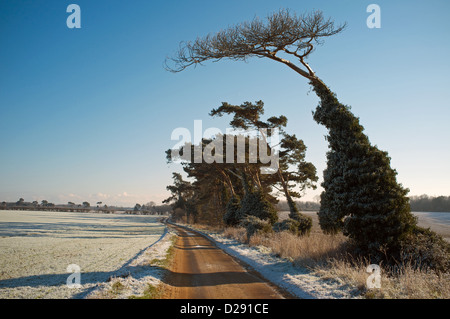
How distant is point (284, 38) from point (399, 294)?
10377 mm

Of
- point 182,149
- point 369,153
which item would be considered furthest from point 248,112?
point 369,153

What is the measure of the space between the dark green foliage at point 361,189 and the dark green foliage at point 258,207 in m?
16.7

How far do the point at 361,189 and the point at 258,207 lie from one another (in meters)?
19.2

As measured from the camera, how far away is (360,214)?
32.5ft

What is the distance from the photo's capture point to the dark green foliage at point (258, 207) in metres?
27.9

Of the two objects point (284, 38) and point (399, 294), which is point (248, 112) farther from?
point (399, 294)

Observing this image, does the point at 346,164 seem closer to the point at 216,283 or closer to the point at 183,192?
the point at 216,283

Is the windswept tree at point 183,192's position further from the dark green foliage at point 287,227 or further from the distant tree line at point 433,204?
the distant tree line at point 433,204

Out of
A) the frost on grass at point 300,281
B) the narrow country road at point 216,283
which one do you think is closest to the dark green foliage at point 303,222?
the frost on grass at point 300,281

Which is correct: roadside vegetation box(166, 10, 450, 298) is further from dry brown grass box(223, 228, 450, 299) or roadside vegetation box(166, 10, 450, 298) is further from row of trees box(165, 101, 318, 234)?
row of trees box(165, 101, 318, 234)

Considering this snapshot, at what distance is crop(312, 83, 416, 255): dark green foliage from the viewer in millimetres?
9375

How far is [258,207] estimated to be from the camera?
1128 inches
